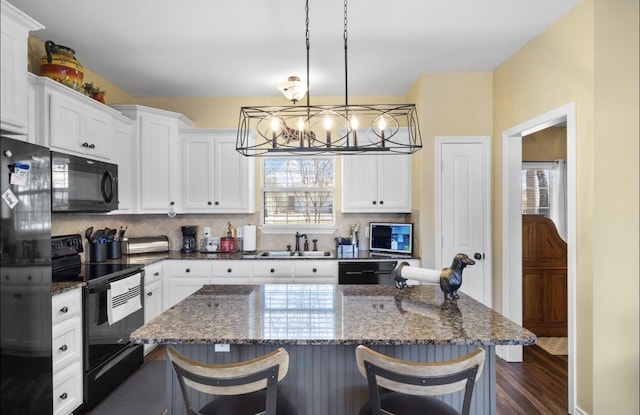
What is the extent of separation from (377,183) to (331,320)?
248 centimetres

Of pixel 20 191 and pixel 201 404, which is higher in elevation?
pixel 20 191

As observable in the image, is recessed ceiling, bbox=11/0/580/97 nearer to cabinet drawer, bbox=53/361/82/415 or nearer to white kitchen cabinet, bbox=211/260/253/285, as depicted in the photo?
white kitchen cabinet, bbox=211/260/253/285

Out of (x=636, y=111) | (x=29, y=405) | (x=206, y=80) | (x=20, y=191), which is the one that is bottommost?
(x=29, y=405)

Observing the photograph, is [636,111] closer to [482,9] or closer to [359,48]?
[482,9]

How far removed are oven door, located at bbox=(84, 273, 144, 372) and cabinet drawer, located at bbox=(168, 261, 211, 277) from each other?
86cm

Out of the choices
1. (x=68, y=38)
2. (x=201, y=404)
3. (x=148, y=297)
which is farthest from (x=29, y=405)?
(x=68, y=38)

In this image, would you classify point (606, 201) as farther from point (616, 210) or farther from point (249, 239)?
point (249, 239)

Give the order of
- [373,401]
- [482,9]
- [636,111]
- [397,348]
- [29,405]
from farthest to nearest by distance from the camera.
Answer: [482,9] < [636,111] < [29,405] < [397,348] < [373,401]

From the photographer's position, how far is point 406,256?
→ 12.0 feet

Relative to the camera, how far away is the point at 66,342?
A: 7.17 ft

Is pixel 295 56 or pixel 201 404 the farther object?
pixel 295 56

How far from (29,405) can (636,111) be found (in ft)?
12.7

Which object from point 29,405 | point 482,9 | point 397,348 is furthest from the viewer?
point 482,9

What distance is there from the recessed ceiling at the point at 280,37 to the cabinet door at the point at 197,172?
659 mm
